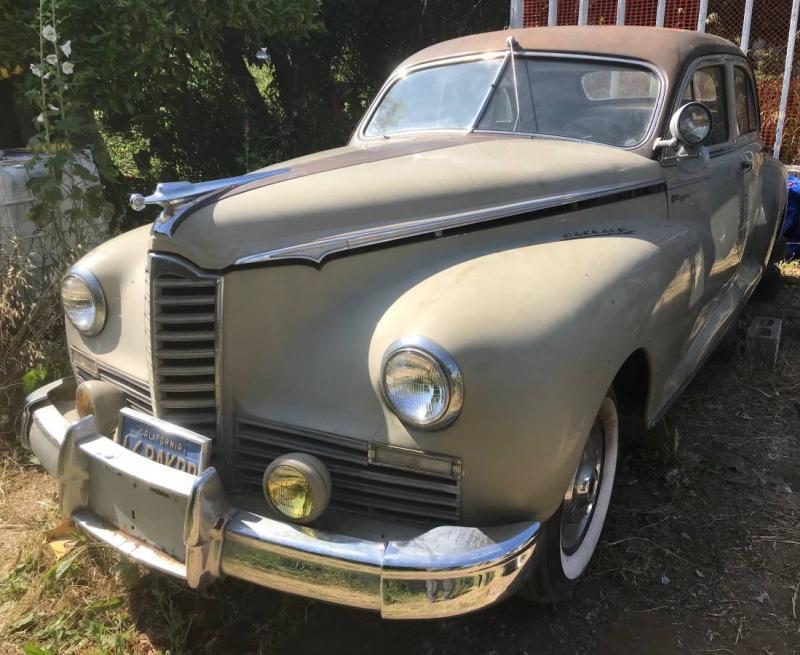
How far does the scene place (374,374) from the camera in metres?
1.93

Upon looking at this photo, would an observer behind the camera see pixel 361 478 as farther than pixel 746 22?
No

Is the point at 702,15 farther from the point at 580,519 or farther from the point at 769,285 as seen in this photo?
the point at 580,519

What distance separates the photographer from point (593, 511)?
2488 mm

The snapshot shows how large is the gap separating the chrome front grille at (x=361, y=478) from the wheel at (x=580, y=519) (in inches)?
13.0

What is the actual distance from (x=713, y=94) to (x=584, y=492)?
2.35 metres

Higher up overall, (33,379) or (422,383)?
(422,383)

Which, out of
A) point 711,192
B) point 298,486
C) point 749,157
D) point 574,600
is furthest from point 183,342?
point 749,157

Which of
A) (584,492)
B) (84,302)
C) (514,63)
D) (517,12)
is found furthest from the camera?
(517,12)

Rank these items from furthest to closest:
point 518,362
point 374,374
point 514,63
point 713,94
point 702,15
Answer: point 702,15
point 713,94
point 514,63
point 374,374
point 518,362

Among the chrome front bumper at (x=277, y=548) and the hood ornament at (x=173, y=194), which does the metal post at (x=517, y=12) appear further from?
the chrome front bumper at (x=277, y=548)

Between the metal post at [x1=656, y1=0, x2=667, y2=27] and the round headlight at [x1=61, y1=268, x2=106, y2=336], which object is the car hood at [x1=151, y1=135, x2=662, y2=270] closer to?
the round headlight at [x1=61, y1=268, x2=106, y2=336]

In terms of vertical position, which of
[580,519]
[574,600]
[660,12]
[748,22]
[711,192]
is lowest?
[574,600]

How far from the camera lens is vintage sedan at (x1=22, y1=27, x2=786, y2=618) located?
182cm

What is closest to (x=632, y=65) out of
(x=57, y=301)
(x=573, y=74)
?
(x=573, y=74)
